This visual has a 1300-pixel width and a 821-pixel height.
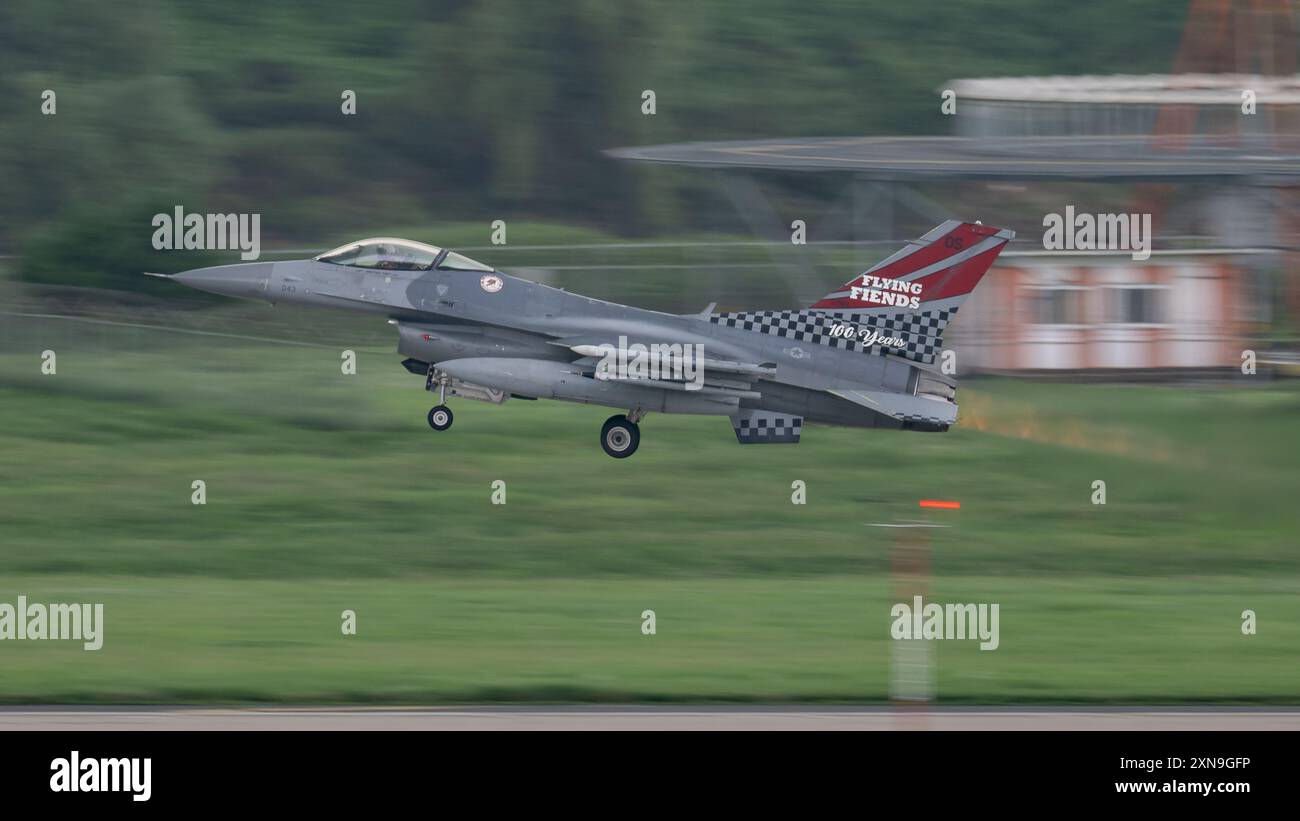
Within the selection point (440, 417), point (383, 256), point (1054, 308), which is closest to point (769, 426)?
point (440, 417)

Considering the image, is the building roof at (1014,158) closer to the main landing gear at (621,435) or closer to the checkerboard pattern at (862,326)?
the main landing gear at (621,435)

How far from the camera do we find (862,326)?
87.8 ft

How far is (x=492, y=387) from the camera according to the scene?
2595 cm

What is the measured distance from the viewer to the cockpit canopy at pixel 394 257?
2658cm

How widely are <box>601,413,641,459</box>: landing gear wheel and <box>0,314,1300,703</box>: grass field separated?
218 centimetres

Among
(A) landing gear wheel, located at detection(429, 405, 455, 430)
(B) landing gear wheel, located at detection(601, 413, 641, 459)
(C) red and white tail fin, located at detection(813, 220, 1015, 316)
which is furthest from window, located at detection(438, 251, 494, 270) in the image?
(C) red and white tail fin, located at detection(813, 220, 1015, 316)

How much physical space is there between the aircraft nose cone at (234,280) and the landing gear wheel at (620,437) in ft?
18.5

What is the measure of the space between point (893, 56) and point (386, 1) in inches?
895

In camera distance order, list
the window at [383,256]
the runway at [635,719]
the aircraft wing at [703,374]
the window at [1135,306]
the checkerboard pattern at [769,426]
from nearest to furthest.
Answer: the runway at [635,719] → the aircraft wing at [703,374] → the window at [383,256] → the checkerboard pattern at [769,426] → the window at [1135,306]

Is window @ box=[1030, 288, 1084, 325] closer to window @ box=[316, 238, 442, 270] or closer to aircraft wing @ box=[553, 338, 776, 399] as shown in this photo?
aircraft wing @ box=[553, 338, 776, 399]

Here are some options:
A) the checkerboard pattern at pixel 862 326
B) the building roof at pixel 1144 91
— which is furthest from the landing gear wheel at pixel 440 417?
the building roof at pixel 1144 91
